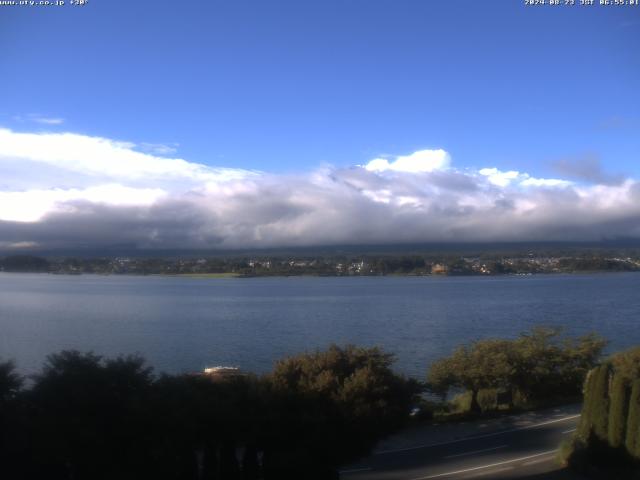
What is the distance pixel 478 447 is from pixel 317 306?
46.4 metres

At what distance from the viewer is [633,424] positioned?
15.5 m

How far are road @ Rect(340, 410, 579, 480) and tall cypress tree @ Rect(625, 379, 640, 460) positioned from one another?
5.70 feet

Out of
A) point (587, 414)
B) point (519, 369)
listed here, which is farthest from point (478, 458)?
point (519, 369)

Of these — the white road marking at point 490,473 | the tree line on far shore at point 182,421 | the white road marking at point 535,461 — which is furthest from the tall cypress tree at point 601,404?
the tree line on far shore at point 182,421

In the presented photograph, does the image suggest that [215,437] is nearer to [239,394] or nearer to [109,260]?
[239,394]

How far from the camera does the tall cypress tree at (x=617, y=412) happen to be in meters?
15.6

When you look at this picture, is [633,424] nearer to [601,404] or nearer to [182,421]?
[601,404]

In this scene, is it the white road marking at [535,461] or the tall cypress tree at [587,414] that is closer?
the white road marking at [535,461]

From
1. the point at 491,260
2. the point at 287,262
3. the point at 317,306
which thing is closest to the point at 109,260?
the point at 287,262

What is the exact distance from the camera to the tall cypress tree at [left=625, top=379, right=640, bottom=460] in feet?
50.2

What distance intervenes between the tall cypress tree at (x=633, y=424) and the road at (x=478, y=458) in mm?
1738

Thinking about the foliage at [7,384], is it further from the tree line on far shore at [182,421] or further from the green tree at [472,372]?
the green tree at [472,372]

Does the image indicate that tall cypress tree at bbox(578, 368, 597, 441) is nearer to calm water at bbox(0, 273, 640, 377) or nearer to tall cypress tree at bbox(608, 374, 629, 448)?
tall cypress tree at bbox(608, 374, 629, 448)

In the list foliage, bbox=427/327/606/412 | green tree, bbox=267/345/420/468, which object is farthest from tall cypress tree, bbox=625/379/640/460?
foliage, bbox=427/327/606/412
